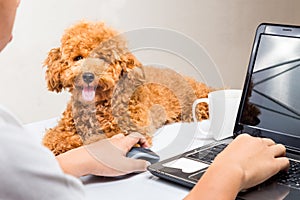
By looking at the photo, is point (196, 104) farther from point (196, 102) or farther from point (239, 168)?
point (239, 168)

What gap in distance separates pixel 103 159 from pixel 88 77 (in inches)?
6.1

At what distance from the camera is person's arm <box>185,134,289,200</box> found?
564mm

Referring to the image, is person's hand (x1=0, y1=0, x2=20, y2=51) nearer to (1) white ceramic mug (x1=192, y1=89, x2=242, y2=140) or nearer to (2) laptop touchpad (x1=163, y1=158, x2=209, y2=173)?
(2) laptop touchpad (x1=163, y1=158, x2=209, y2=173)

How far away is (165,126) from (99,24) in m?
0.28

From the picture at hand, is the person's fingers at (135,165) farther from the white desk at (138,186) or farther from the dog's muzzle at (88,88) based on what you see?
the dog's muzzle at (88,88)

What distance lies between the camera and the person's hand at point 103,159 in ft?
2.32

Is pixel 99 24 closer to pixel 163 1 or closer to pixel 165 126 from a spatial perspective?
pixel 165 126

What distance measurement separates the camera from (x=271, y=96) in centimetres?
83

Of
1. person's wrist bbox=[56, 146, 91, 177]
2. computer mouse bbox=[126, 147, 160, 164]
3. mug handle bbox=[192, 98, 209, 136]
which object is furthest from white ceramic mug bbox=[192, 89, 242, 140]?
person's wrist bbox=[56, 146, 91, 177]

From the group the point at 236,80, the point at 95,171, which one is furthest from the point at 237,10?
the point at 95,171

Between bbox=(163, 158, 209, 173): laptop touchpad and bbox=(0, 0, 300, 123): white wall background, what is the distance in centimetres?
47

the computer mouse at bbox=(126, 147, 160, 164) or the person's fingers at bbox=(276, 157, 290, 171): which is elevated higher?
the person's fingers at bbox=(276, 157, 290, 171)

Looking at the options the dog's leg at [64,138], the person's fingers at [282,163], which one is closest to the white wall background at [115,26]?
the dog's leg at [64,138]

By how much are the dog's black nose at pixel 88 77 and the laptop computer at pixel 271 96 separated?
20cm
